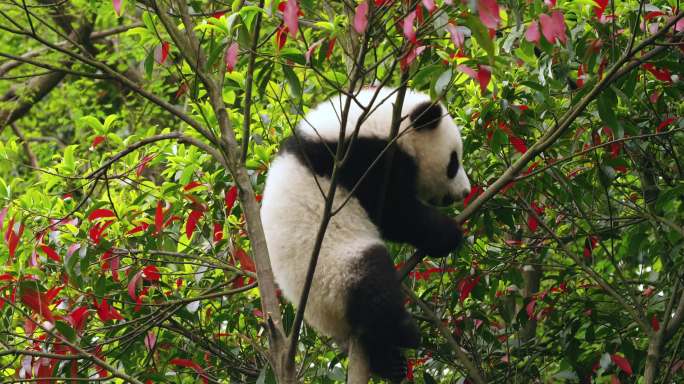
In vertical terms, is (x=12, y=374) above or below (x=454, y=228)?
below

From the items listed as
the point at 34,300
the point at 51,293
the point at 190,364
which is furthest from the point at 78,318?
the point at 190,364

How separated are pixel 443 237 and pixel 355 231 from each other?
1.36ft

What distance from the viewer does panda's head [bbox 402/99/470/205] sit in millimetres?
4180

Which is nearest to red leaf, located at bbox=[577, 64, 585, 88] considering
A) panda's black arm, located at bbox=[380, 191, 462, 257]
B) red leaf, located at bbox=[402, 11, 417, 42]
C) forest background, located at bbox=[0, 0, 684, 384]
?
forest background, located at bbox=[0, 0, 684, 384]

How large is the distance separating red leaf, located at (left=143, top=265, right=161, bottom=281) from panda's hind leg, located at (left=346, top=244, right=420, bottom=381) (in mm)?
924

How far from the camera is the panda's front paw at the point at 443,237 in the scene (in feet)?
12.5

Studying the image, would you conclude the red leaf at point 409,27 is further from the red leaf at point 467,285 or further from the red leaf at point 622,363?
the red leaf at point 622,363

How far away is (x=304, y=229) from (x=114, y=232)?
946 millimetres

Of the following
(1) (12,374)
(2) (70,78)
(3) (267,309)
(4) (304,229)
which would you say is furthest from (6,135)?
(3) (267,309)

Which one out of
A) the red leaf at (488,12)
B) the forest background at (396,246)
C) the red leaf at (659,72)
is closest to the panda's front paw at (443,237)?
the forest background at (396,246)

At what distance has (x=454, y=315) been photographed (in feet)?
13.9

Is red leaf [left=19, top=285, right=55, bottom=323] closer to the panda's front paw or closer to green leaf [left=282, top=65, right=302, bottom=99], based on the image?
green leaf [left=282, top=65, right=302, bottom=99]

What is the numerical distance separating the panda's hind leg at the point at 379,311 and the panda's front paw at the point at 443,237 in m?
0.22

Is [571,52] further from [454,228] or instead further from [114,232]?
[114,232]
